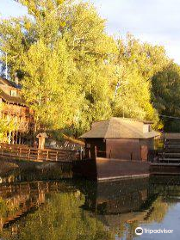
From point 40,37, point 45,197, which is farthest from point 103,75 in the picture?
point 45,197

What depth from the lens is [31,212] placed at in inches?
831

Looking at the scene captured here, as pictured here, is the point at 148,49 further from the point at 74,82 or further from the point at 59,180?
the point at 59,180

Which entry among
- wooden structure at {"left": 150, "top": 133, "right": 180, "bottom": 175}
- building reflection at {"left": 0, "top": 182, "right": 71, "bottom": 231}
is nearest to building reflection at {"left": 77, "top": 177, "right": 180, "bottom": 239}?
building reflection at {"left": 0, "top": 182, "right": 71, "bottom": 231}

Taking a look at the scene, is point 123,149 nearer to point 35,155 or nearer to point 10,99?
point 35,155

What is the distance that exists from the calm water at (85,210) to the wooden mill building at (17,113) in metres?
14.8

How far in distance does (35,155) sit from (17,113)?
40.5 ft

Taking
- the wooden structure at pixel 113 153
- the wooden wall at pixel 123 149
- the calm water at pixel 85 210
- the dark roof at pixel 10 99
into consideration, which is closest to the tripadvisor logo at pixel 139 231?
the calm water at pixel 85 210

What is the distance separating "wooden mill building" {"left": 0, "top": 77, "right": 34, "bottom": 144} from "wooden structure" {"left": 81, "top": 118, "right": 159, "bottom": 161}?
11351 millimetres

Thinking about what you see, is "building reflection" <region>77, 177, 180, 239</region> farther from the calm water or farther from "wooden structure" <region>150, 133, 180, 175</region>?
"wooden structure" <region>150, 133, 180, 175</region>

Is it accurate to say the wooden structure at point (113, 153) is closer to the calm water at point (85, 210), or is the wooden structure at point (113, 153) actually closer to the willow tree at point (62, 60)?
the calm water at point (85, 210)

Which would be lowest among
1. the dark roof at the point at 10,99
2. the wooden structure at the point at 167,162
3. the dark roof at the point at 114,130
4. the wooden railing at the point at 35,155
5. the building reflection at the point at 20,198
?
the building reflection at the point at 20,198

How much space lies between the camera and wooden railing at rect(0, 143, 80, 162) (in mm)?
34844

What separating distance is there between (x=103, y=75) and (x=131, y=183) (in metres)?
21.1

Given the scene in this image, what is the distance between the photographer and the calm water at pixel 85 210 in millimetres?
17600
